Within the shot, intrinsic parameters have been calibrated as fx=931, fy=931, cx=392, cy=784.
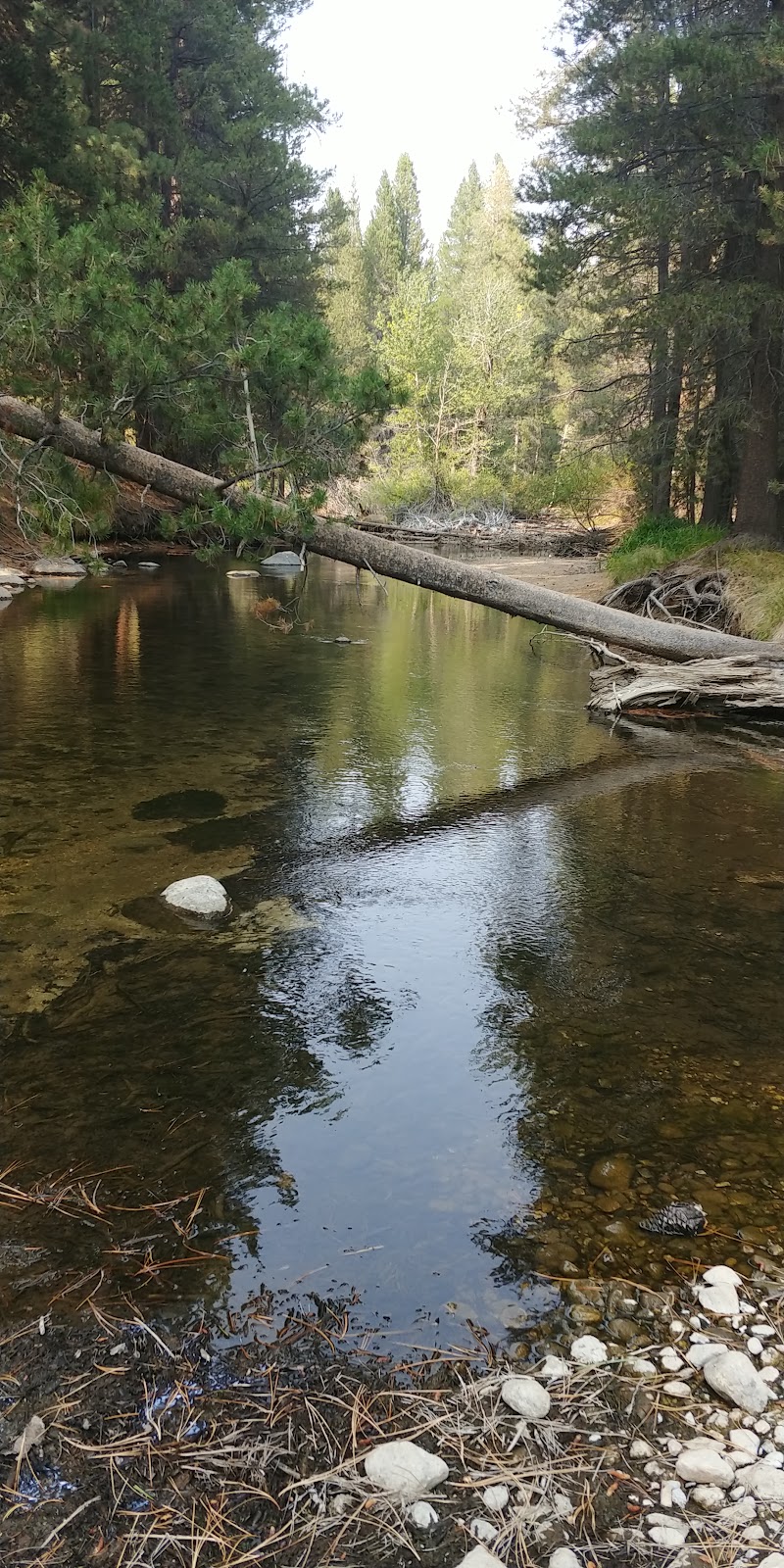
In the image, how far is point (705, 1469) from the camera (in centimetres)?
206

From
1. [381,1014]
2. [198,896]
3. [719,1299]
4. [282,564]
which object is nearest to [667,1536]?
[719,1299]

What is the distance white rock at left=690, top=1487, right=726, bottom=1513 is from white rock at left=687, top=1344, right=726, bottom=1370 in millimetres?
369

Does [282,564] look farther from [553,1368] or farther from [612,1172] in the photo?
[553,1368]

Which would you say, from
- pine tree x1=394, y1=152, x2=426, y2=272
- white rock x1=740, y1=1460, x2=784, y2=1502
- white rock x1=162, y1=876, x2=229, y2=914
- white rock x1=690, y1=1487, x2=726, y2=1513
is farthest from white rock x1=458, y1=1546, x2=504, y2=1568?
pine tree x1=394, y1=152, x2=426, y2=272

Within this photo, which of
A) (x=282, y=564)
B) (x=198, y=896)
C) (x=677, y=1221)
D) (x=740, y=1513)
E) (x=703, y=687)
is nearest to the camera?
(x=740, y=1513)

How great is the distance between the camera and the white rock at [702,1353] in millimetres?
2402

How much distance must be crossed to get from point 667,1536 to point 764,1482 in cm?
27

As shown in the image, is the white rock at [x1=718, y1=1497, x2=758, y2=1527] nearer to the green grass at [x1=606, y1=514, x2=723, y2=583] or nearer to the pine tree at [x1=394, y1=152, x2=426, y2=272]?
the green grass at [x1=606, y1=514, x2=723, y2=583]

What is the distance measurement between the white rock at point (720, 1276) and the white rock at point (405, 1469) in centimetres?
101

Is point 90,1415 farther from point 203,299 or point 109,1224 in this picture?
point 203,299

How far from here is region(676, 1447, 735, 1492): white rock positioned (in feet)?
6.72

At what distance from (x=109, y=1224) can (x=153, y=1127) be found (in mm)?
504

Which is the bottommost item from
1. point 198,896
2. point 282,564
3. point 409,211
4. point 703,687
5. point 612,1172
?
point 612,1172

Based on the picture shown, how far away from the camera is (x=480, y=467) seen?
41.0 meters
